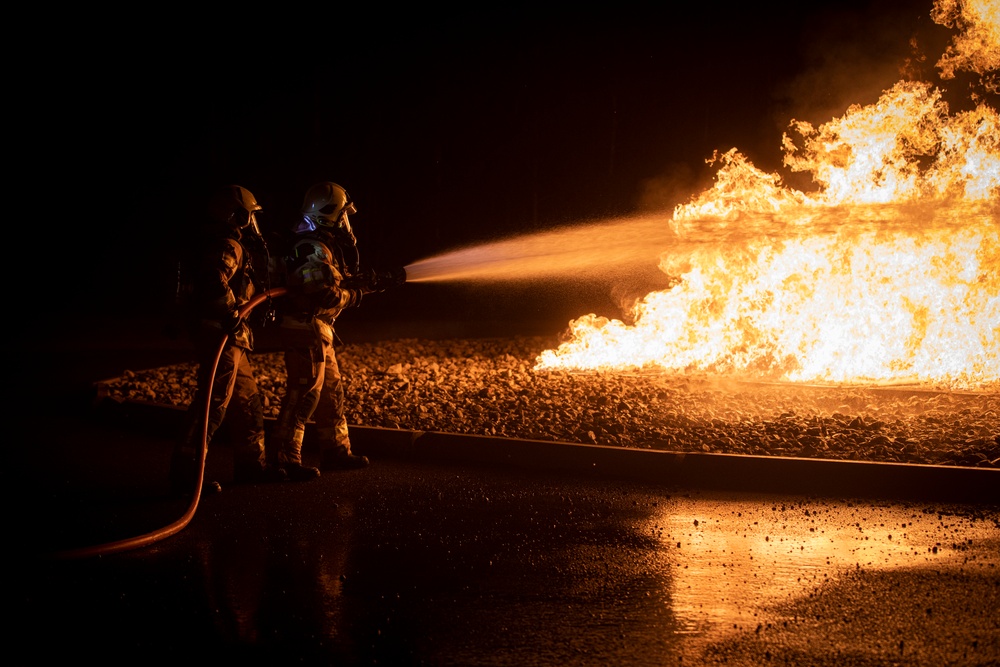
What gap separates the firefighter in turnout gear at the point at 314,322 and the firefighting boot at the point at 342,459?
0.01m

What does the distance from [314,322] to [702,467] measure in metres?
3.18

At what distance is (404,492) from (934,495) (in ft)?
12.1

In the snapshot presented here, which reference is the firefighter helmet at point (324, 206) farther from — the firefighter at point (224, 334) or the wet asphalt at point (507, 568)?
the wet asphalt at point (507, 568)

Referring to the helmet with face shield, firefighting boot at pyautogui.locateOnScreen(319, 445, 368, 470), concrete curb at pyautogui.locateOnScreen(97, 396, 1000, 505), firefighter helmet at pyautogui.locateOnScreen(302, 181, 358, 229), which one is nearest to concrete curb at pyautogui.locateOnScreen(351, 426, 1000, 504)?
concrete curb at pyautogui.locateOnScreen(97, 396, 1000, 505)

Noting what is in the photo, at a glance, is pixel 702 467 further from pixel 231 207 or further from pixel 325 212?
pixel 231 207

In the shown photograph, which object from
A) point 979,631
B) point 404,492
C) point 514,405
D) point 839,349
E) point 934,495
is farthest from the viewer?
point 839,349

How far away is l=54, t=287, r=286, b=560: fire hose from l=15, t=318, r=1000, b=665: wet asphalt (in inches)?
2.4

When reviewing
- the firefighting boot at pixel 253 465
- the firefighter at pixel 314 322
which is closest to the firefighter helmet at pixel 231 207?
the firefighter at pixel 314 322

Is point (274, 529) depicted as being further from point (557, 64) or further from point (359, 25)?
point (359, 25)

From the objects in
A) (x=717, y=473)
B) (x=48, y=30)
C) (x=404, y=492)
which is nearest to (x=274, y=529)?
(x=404, y=492)

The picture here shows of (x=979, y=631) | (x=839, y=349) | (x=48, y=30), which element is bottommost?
(x=979, y=631)

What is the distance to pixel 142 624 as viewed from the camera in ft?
14.0

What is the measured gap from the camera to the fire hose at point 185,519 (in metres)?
5.20

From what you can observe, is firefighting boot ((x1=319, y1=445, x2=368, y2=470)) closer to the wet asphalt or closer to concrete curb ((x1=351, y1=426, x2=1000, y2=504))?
the wet asphalt
